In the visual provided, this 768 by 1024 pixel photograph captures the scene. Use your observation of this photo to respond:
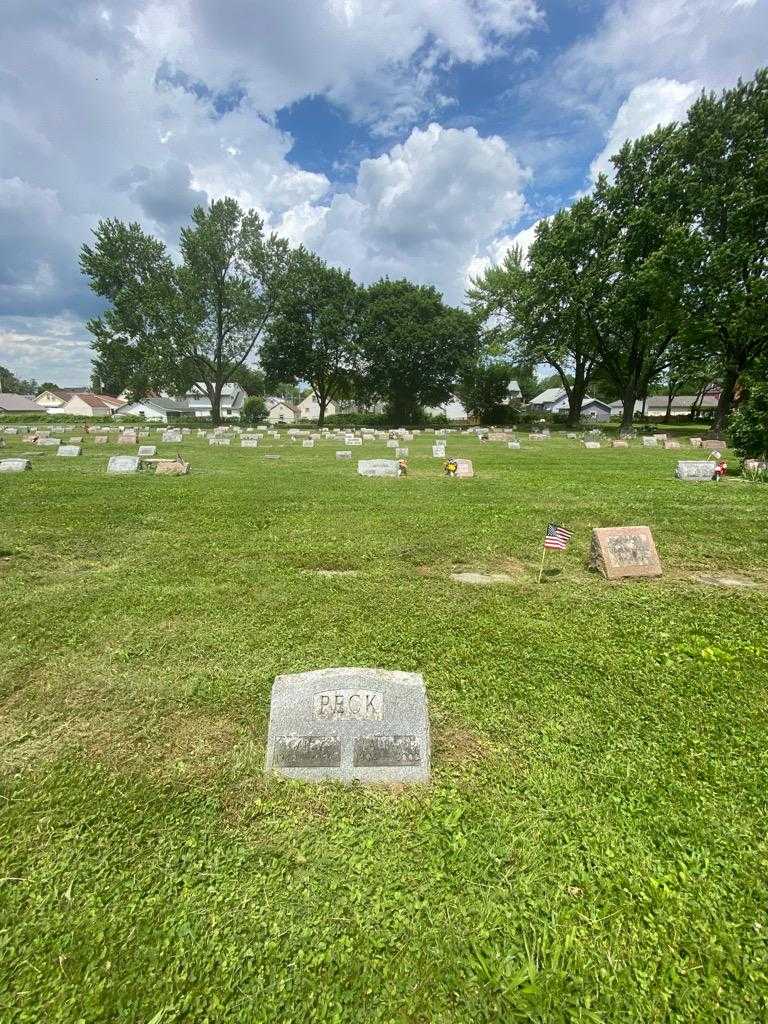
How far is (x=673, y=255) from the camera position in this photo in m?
28.6

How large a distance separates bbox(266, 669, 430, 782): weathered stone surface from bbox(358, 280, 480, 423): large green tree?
47.9 metres

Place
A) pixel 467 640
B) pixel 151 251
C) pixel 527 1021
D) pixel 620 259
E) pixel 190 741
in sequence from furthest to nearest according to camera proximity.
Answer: pixel 151 251
pixel 620 259
pixel 467 640
pixel 190 741
pixel 527 1021

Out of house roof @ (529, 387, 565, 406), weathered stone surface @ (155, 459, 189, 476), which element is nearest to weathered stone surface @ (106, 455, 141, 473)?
weathered stone surface @ (155, 459, 189, 476)

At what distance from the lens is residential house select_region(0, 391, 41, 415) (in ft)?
260

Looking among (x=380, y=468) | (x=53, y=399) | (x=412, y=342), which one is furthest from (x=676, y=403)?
(x=53, y=399)

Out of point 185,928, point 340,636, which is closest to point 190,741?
point 185,928

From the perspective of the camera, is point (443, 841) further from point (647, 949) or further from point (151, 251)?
point (151, 251)

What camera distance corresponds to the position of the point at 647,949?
2.07 m

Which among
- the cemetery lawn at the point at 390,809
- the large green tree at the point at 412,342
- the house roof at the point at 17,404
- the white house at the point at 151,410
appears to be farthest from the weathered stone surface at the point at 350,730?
the house roof at the point at 17,404

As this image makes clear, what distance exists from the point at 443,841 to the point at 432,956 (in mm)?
537

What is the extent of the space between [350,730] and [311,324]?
51009 millimetres

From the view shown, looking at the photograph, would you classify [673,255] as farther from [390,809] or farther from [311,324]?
[390,809]

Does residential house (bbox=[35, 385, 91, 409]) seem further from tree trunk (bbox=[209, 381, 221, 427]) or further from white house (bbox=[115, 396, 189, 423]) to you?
tree trunk (bbox=[209, 381, 221, 427])

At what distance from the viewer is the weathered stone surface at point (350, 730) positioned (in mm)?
2959
